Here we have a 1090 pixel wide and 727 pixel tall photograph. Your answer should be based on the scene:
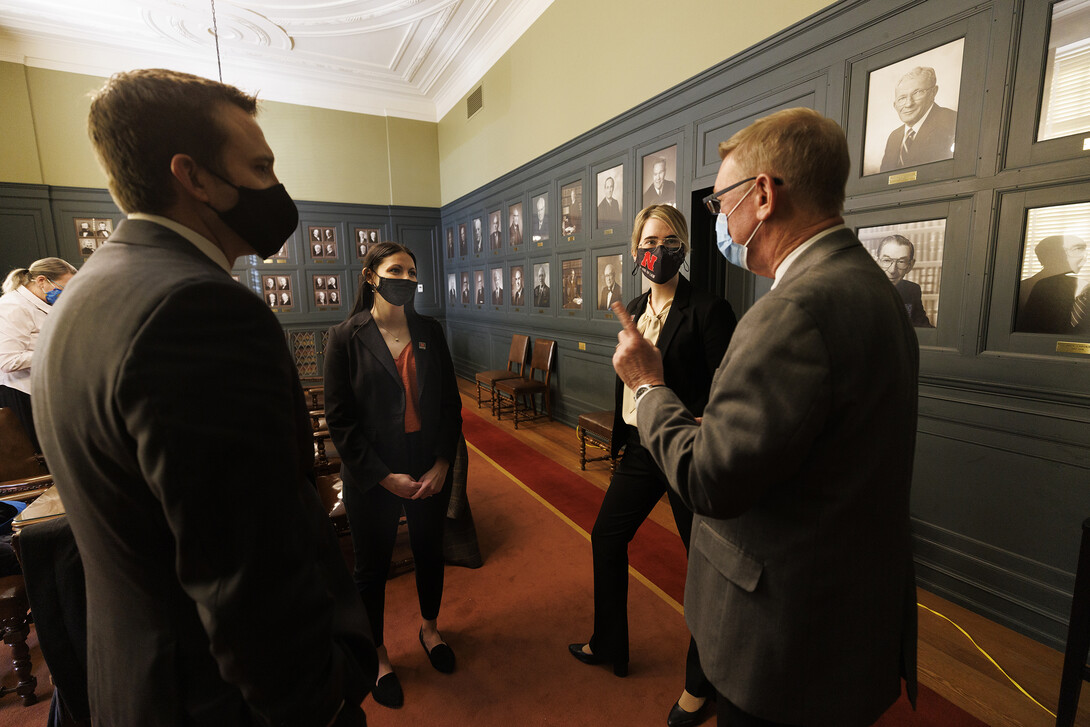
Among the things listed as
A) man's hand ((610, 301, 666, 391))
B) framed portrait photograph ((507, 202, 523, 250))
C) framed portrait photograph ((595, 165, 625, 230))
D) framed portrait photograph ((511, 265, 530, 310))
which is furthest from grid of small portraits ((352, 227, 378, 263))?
man's hand ((610, 301, 666, 391))

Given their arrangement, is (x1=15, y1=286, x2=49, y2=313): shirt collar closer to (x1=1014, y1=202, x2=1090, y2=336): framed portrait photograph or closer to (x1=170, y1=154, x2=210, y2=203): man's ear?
(x1=170, y1=154, x2=210, y2=203): man's ear

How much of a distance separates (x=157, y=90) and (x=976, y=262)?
341 cm

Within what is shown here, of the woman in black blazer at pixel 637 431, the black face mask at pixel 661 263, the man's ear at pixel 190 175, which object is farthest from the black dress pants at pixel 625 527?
the man's ear at pixel 190 175

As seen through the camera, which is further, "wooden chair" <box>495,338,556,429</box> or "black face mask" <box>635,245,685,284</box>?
"wooden chair" <box>495,338,556,429</box>

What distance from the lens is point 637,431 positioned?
2082mm

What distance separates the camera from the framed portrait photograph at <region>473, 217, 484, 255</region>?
8406 millimetres

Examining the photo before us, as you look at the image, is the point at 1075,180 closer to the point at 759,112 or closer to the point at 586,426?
the point at 759,112

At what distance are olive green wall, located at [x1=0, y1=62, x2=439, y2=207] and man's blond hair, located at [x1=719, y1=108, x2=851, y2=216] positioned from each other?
8.32 m

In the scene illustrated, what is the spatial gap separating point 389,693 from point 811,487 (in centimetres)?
211

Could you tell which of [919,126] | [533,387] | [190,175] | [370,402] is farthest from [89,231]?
[919,126]

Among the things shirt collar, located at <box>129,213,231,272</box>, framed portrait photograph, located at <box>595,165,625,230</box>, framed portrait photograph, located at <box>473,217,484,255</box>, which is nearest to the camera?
shirt collar, located at <box>129,213,231,272</box>

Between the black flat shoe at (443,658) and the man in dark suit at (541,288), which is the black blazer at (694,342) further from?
the man in dark suit at (541,288)

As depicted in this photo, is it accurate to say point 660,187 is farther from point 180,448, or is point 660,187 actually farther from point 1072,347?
point 180,448

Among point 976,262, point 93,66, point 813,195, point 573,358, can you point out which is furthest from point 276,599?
point 93,66
